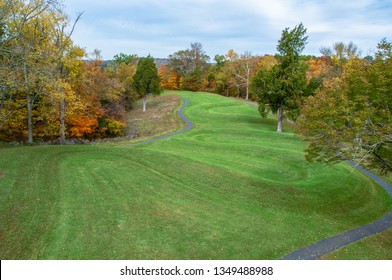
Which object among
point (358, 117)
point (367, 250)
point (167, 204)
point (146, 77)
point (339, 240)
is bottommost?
point (367, 250)

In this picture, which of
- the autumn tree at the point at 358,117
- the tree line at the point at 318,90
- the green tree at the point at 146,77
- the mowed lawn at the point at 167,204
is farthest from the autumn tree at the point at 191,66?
the autumn tree at the point at 358,117

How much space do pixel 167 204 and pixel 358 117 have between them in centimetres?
1093

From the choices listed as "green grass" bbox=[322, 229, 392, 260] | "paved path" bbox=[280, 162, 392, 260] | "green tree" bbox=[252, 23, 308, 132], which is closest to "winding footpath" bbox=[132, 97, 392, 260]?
"paved path" bbox=[280, 162, 392, 260]

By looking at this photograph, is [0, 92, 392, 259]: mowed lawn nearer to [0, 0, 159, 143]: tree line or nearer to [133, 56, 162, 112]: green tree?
[0, 0, 159, 143]: tree line

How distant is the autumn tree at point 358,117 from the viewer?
46.3ft

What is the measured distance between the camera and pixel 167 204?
16484mm

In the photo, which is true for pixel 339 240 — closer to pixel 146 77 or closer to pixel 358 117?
pixel 358 117

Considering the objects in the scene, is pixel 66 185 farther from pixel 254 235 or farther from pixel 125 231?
pixel 254 235

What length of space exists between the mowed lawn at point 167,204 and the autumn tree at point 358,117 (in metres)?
4.11

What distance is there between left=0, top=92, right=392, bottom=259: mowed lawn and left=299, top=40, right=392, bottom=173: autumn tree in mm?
4110

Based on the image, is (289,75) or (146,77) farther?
(146,77)

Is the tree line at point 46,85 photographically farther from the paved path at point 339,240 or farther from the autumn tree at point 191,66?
the autumn tree at point 191,66

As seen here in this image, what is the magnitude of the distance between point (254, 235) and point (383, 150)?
30.1 ft

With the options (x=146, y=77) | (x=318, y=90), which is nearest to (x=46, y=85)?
(x=318, y=90)
